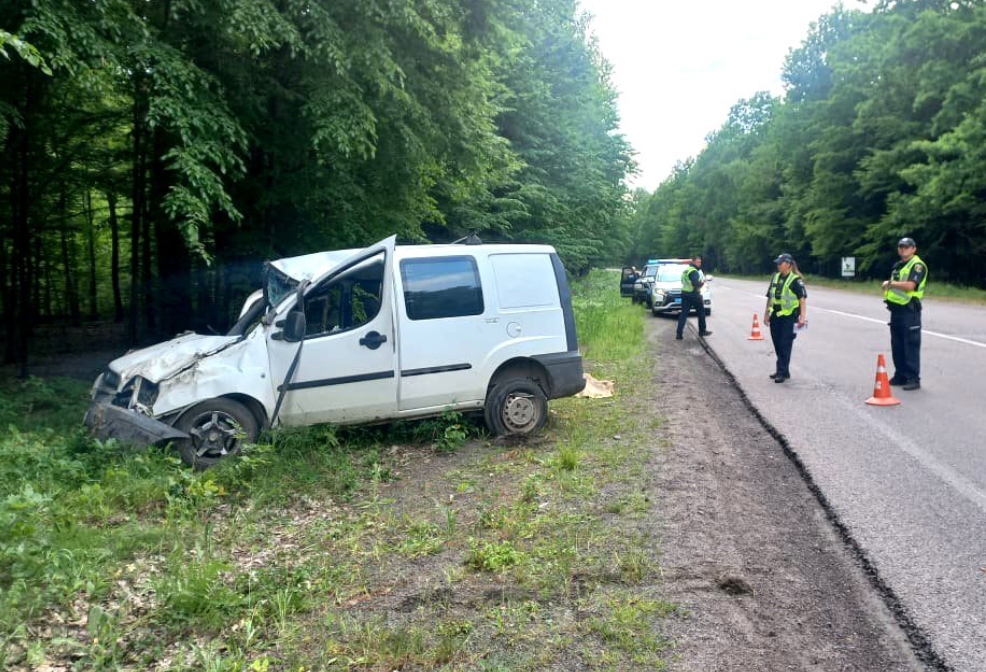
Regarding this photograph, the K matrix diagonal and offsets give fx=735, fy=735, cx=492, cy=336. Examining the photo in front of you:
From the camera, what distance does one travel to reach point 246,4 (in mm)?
8617

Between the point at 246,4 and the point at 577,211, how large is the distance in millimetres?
17786

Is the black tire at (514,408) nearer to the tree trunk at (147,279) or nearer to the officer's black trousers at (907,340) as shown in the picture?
→ the officer's black trousers at (907,340)

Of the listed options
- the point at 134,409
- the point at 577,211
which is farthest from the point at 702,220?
the point at 134,409

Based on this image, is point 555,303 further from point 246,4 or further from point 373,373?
point 246,4

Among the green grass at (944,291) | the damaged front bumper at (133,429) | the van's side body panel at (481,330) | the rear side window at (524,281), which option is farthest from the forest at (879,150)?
the damaged front bumper at (133,429)

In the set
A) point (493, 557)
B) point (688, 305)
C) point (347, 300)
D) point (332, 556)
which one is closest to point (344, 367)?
point (347, 300)

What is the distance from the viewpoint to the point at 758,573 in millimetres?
4234

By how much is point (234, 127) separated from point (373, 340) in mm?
4206

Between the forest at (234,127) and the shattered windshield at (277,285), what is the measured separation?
1704 mm

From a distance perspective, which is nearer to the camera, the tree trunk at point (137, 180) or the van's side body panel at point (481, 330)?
the van's side body panel at point (481, 330)

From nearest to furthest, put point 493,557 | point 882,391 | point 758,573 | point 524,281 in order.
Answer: point 758,573 < point 493,557 < point 524,281 < point 882,391

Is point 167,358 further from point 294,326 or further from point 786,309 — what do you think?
point 786,309

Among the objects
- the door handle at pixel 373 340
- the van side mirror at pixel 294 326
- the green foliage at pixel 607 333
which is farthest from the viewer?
the green foliage at pixel 607 333

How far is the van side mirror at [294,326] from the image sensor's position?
22.0 ft
